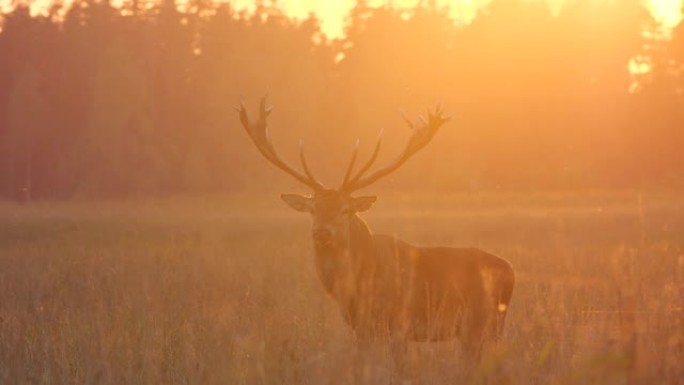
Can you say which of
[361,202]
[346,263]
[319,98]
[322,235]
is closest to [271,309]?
[361,202]

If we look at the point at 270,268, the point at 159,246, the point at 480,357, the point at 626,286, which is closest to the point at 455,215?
the point at 159,246

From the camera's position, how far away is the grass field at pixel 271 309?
757cm

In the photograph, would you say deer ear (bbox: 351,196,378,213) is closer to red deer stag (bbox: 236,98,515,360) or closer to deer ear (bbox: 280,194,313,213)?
red deer stag (bbox: 236,98,515,360)

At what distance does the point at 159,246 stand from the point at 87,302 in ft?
22.3

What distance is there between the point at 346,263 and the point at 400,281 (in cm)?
43

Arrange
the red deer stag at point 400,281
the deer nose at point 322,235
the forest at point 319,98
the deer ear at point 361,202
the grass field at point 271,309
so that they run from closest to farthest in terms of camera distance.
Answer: the grass field at point 271,309 → the red deer stag at point 400,281 → the deer nose at point 322,235 → the deer ear at point 361,202 → the forest at point 319,98

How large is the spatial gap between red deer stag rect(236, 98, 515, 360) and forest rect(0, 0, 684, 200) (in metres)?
39.7

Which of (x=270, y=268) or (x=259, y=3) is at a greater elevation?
(x=259, y=3)

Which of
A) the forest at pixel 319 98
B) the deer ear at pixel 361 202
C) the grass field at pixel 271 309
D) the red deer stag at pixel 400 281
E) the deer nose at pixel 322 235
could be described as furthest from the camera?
the forest at pixel 319 98

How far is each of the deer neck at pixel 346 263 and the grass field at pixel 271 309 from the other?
15.3 inches

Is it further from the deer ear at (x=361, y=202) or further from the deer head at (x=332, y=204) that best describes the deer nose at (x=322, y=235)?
the deer ear at (x=361, y=202)

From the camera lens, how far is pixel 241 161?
52969 mm

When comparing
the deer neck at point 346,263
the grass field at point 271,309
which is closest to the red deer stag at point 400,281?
the deer neck at point 346,263

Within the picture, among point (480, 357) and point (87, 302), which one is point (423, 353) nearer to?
point (480, 357)
